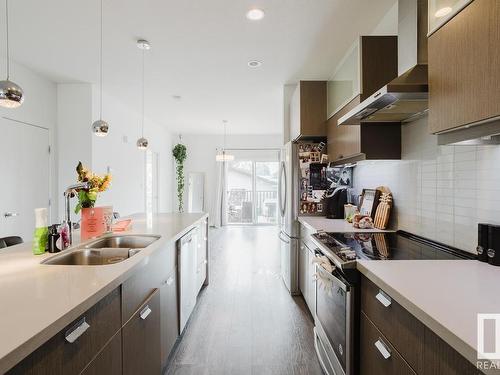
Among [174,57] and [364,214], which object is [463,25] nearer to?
[364,214]

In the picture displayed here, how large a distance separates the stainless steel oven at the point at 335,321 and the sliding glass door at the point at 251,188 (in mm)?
6800

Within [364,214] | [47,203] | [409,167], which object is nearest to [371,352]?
[409,167]

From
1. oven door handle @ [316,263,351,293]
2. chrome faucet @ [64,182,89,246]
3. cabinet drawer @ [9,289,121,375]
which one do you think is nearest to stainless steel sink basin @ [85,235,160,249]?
chrome faucet @ [64,182,89,246]

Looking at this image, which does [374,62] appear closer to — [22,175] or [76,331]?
[76,331]

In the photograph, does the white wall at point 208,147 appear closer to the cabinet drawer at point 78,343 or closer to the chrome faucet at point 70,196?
the chrome faucet at point 70,196

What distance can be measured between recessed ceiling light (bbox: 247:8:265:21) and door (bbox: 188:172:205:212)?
21.6 feet

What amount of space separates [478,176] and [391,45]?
1.20 m

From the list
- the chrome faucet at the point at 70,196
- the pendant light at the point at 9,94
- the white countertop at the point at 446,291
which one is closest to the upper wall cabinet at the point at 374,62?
the white countertop at the point at 446,291

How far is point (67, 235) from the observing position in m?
1.66

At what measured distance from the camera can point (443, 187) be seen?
1848mm

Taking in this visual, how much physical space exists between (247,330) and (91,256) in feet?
4.96

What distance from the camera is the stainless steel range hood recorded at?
1.48m

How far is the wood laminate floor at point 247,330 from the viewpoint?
213 centimetres

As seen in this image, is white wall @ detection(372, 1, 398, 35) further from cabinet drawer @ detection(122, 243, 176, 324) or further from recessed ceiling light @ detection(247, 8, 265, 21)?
cabinet drawer @ detection(122, 243, 176, 324)
